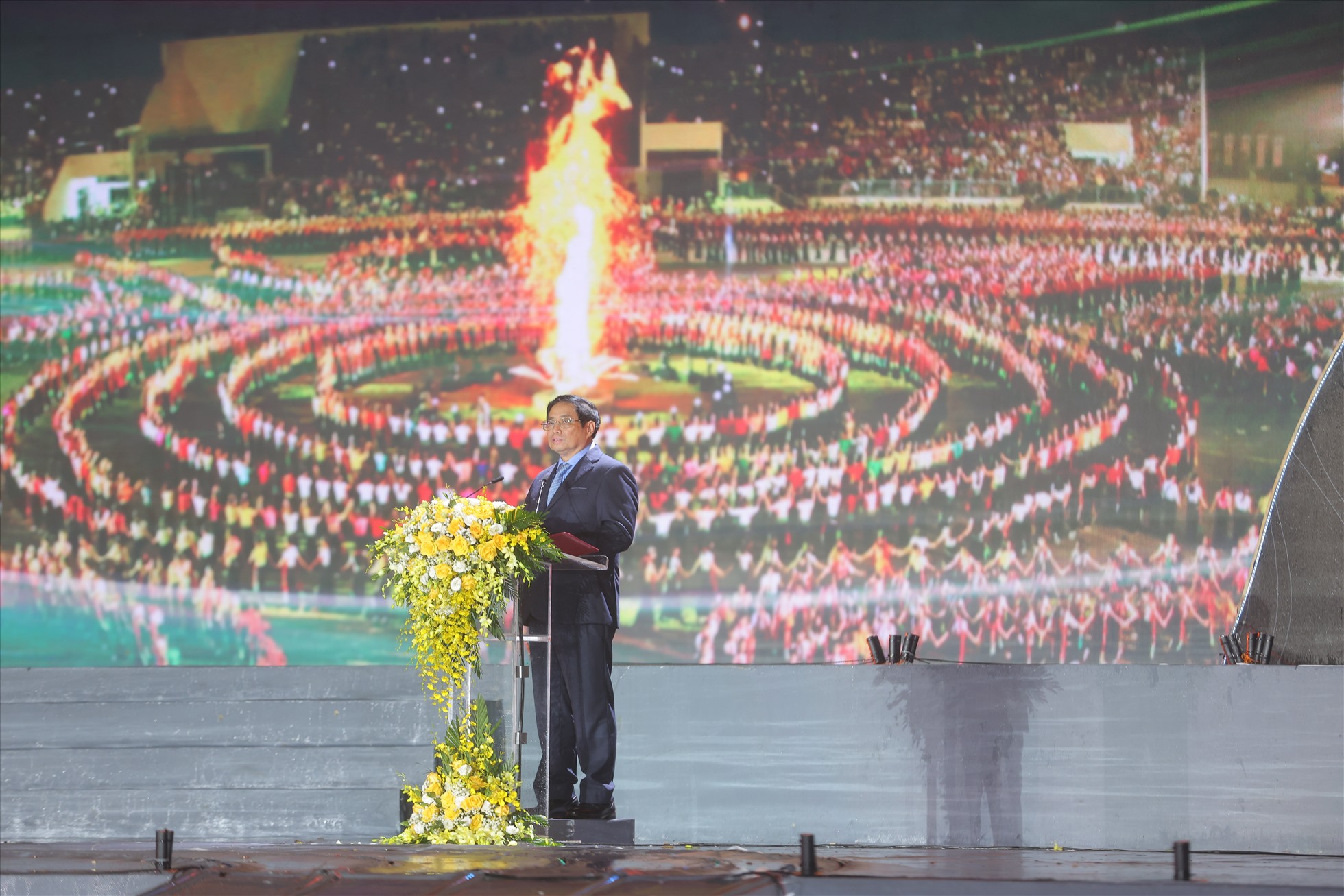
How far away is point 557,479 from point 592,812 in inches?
33.9

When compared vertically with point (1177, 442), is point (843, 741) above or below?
below

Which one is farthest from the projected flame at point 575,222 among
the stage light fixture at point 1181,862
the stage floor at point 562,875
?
the stage light fixture at point 1181,862

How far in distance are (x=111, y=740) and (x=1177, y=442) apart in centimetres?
420

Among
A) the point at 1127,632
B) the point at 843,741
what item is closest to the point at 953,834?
the point at 843,741

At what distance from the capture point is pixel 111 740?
4379mm

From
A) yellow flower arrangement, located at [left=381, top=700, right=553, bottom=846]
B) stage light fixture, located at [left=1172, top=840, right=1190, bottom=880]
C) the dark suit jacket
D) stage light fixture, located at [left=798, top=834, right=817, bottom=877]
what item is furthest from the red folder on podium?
stage light fixture, located at [left=1172, top=840, right=1190, bottom=880]

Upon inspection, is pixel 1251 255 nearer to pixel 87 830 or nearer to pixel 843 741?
pixel 843 741

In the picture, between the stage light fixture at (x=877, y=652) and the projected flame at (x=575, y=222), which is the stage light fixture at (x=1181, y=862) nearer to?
the stage light fixture at (x=877, y=652)

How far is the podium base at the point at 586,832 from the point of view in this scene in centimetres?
325

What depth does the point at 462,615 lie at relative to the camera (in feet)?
10.6

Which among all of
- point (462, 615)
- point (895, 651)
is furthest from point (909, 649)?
point (462, 615)

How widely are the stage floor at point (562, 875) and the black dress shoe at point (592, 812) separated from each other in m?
0.18

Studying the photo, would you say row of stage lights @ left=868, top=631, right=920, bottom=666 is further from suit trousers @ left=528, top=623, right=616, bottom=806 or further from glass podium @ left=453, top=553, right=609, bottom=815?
glass podium @ left=453, top=553, right=609, bottom=815

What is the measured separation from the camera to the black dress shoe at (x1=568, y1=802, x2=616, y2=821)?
329cm
